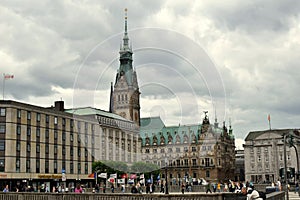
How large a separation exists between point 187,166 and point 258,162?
27.6m

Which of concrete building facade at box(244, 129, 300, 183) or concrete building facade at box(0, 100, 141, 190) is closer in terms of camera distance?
concrete building facade at box(0, 100, 141, 190)

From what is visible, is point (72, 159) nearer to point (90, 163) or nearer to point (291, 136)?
point (90, 163)

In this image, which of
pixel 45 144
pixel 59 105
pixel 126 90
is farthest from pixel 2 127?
pixel 126 90

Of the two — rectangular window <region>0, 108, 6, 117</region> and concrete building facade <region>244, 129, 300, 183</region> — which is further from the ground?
rectangular window <region>0, 108, 6, 117</region>

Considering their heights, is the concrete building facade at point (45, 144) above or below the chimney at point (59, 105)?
below

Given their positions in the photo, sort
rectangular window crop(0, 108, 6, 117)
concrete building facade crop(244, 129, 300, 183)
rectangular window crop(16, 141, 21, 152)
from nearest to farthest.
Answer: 1. rectangular window crop(0, 108, 6, 117)
2. rectangular window crop(16, 141, 21, 152)
3. concrete building facade crop(244, 129, 300, 183)

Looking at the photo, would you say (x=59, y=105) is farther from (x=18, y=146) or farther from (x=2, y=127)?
(x=2, y=127)

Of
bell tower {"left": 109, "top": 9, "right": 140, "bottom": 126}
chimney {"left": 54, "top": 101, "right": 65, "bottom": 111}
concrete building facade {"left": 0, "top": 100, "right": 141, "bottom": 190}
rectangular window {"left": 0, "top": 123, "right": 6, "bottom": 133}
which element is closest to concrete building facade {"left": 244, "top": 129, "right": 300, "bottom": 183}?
concrete building facade {"left": 0, "top": 100, "right": 141, "bottom": 190}

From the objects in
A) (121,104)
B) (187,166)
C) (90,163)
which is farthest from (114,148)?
(187,166)

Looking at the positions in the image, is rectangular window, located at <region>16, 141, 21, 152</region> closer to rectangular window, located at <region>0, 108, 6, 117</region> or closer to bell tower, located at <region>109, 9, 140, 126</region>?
rectangular window, located at <region>0, 108, 6, 117</region>

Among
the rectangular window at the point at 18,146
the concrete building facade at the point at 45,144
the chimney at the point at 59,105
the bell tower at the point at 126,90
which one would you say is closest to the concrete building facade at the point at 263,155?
the concrete building facade at the point at 45,144

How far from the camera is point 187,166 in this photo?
183 m

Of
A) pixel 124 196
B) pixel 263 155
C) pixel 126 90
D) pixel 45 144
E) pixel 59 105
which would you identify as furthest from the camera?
pixel 263 155

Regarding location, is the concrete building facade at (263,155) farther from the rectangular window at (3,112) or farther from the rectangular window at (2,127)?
the rectangular window at (3,112)
